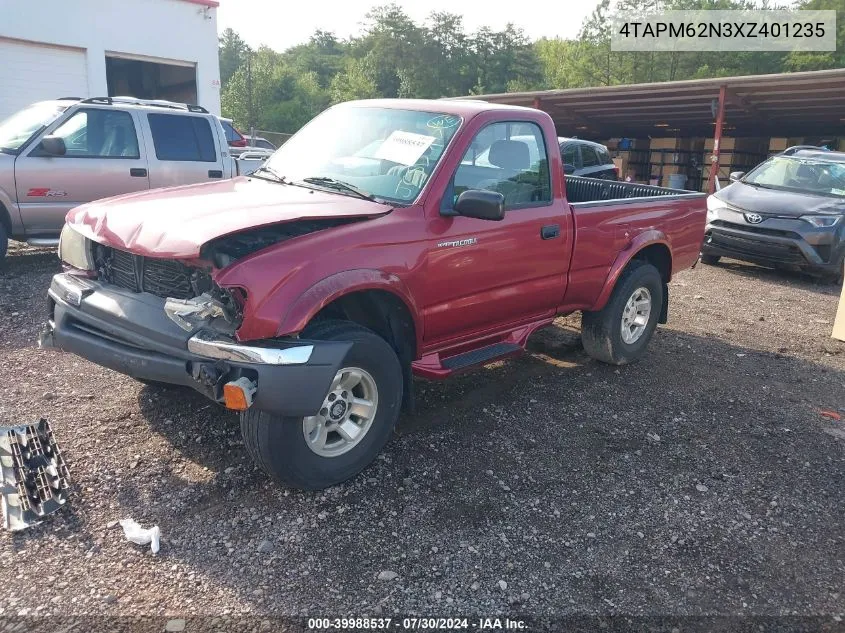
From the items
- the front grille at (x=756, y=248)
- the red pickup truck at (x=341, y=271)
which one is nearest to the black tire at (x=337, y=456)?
the red pickup truck at (x=341, y=271)

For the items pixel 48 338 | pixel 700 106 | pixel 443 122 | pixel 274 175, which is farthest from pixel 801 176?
pixel 48 338

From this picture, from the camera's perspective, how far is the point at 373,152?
4301 mm

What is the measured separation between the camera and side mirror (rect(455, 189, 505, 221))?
381 centimetres

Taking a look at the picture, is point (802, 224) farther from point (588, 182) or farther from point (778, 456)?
point (778, 456)

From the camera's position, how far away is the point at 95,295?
12.1 feet

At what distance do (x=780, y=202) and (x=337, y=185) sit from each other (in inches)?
312

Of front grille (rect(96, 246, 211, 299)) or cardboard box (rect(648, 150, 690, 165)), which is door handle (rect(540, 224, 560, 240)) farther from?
cardboard box (rect(648, 150, 690, 165))

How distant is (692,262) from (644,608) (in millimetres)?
4136

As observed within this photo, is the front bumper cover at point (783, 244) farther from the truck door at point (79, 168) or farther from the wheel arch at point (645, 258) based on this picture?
the truck door at point (79, 168)

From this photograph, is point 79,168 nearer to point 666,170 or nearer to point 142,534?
point 142,534

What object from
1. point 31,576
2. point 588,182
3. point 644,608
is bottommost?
point 644,608

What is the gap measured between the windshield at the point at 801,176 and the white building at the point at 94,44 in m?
14.4

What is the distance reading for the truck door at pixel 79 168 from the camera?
25.1 ft

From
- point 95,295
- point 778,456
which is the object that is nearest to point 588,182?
point 778,456
